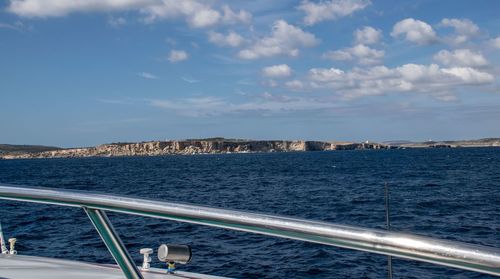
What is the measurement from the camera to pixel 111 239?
74.6 inches

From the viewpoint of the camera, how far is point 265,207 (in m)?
26.2

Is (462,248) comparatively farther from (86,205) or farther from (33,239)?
(33,239)

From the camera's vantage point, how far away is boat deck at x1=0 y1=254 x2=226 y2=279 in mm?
3260

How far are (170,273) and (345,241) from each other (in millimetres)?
2274

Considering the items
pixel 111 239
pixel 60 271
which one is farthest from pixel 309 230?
pixel 60 271

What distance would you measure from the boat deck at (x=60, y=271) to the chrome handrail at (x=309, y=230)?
4.61 ft

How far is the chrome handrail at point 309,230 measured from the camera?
128 centimetres

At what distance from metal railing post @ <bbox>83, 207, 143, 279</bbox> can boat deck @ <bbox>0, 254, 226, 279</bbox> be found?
146cm

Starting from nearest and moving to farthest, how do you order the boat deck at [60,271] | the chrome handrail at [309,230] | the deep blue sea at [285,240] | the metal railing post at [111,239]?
1. the chrome handrail at [309,230]
2. the metal railing post at [111,239]
3. the boat deck at [60,271]
4. the deep blue sea at [285,240]

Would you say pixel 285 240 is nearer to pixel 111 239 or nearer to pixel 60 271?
pixel 60 271

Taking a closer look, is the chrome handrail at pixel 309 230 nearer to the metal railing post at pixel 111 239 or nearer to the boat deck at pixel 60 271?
the metal railing post at pixel 111 239

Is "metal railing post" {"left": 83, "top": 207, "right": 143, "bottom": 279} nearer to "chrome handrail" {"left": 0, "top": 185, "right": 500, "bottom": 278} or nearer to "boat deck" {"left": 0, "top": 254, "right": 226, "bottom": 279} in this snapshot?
"chrome handrail" {"left": 0, "top": 185, "right": 500, "bottom": 278}

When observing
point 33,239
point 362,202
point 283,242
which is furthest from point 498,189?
point 33,239

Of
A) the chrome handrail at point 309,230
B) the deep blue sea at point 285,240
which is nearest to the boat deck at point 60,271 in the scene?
the chrome handrail at point 309,230
